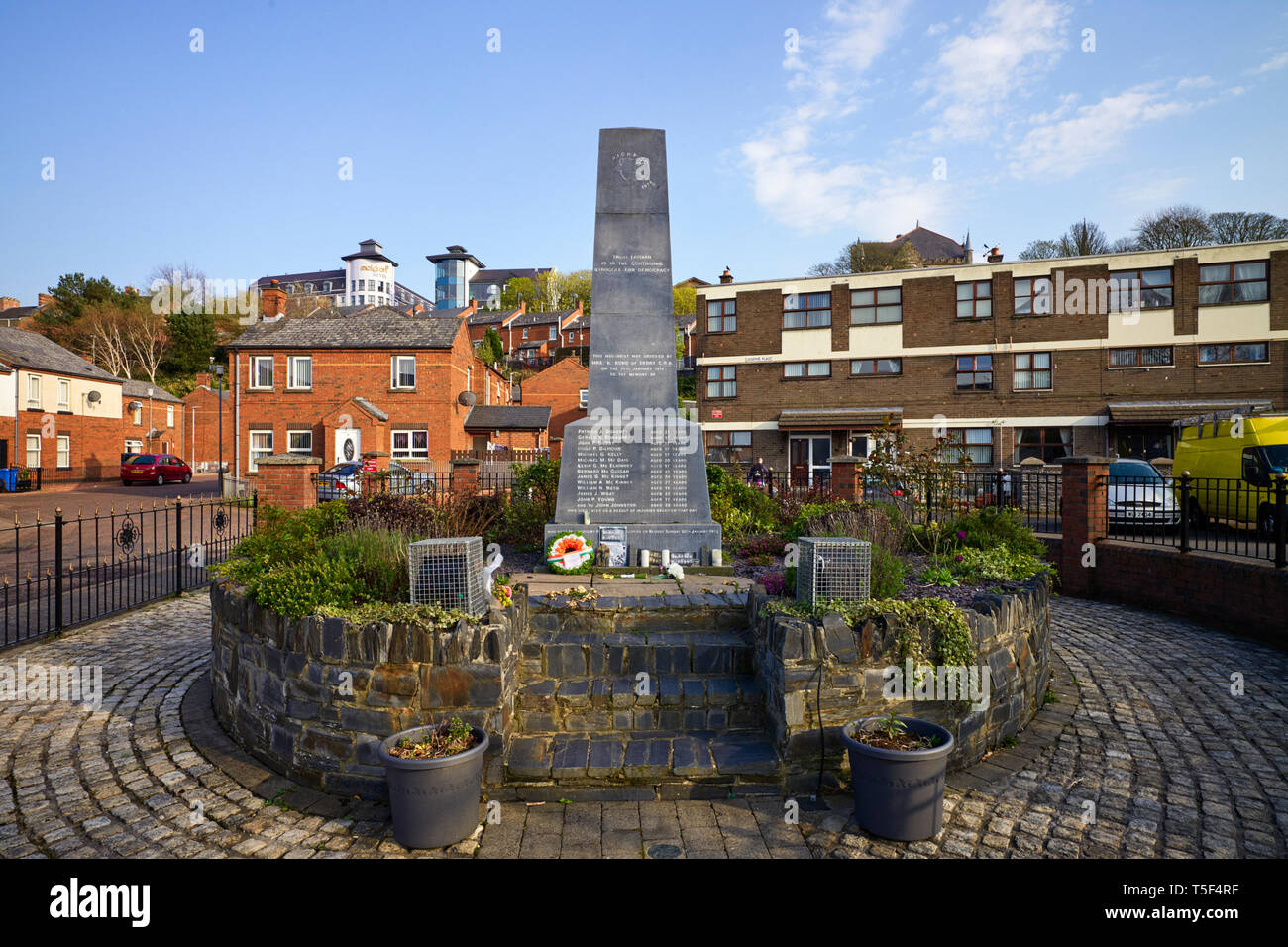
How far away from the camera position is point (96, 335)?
52.0m

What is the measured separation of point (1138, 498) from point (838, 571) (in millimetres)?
12303

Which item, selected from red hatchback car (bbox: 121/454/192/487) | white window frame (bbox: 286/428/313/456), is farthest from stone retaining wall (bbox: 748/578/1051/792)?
red hatchback car (bbox: 121/454/192/487)

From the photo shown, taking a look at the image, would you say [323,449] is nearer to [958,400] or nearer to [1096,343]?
[958,400]

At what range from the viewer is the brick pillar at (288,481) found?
927 centimetres

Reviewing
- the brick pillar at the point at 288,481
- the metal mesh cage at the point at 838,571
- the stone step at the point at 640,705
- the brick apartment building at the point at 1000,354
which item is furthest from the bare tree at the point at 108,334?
the metal mesh cage at the point at 838,571

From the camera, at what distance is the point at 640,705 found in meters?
5.05

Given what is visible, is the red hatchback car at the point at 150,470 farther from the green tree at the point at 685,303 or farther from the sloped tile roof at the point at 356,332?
the green tree at the point at 685,303

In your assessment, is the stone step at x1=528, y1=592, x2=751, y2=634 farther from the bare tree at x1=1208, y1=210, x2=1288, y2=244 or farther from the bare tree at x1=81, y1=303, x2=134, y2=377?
the bare tree at x1=81, y1=303, x2=134, y2=377

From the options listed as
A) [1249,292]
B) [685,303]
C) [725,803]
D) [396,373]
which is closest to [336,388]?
[396,373]

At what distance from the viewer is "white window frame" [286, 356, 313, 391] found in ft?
106

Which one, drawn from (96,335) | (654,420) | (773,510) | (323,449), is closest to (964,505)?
(773,510)

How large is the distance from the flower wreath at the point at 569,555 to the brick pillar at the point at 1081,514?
24.9 feet

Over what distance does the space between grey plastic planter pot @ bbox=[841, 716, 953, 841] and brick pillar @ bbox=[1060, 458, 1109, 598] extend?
27.0 ft

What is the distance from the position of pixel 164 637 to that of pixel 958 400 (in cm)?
2823
